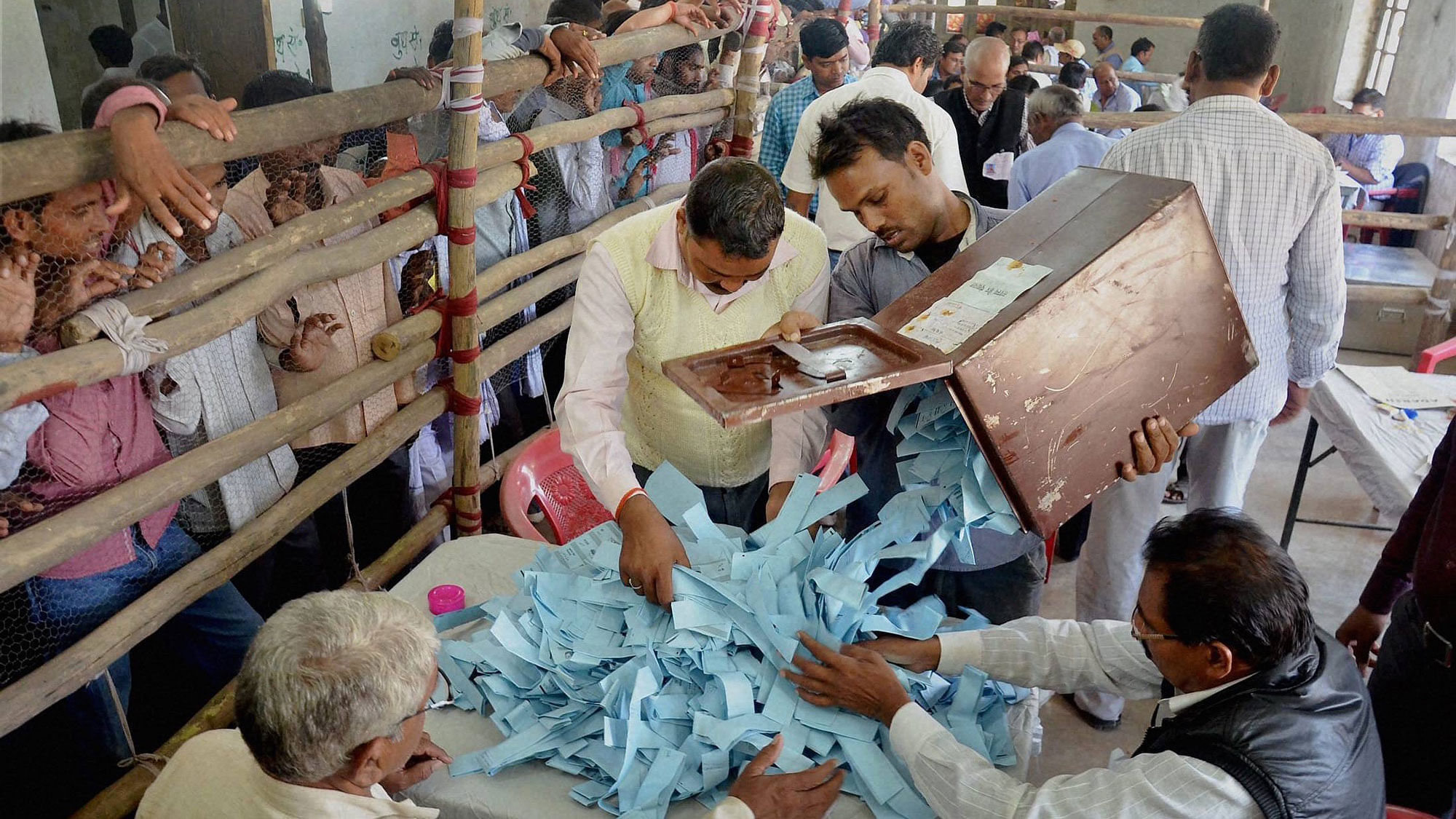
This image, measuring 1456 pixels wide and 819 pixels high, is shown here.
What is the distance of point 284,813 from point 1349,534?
15.0ft

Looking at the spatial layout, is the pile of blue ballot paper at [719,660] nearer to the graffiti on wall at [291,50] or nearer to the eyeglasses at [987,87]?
the eyeglasses at [987,87]

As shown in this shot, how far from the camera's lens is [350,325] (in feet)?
9.49

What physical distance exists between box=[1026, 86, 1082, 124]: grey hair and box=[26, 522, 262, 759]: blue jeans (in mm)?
4207

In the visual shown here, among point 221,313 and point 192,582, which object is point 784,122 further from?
point 192,582

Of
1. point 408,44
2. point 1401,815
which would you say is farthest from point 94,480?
point 408,44

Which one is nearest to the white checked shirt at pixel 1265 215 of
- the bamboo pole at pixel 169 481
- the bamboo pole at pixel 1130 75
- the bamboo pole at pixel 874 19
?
the bamboo pole at pixel 169 481

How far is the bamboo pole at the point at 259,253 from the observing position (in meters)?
2.04

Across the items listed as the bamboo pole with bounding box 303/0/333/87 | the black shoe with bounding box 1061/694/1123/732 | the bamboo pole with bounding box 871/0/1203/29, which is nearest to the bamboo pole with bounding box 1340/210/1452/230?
the bamboo pole with bounding box 871/0/1203/29

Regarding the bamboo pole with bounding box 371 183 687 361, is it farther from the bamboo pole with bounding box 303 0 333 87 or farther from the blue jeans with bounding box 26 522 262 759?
the bamboo pole with bounding box 303 0 333 87

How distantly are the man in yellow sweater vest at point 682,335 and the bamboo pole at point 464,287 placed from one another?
0.72m

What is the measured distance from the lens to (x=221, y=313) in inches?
88.5

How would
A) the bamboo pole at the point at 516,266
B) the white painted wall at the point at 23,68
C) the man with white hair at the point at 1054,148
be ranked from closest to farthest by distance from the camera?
the bamboo pole at the point at 516,266, the white painted wall at the point at 23,68, the man with white hair at the point at 1054,148

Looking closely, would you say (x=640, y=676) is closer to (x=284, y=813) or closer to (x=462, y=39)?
(x=284, y=813)

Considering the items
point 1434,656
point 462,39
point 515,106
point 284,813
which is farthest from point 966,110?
point 284,813
